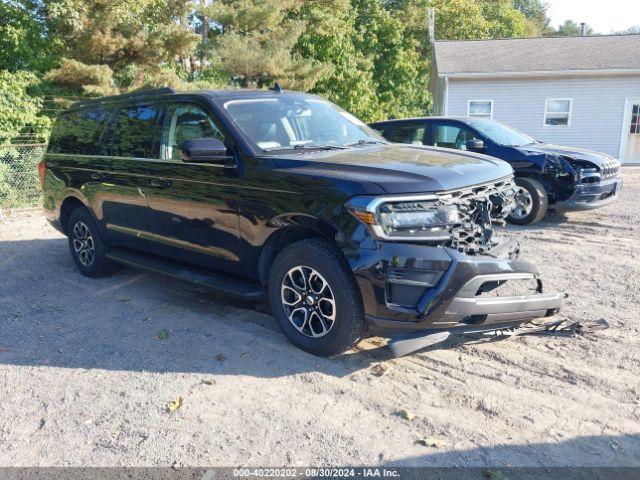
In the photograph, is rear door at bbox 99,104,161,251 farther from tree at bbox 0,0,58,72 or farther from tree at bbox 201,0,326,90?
tree at bbox 201,0,326,90

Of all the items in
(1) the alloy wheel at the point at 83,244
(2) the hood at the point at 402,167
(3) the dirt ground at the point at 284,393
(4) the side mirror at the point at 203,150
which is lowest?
(3) the dirt ground at the point at 284,393

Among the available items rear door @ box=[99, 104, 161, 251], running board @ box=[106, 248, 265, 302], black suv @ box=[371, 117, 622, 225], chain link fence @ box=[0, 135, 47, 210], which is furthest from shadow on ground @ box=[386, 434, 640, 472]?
chain link fence @ box=[0, 135, 47, 210]

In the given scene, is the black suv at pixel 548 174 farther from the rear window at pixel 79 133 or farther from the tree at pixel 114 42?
the tree at pixel 114 42

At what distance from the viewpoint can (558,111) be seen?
64.5 ft

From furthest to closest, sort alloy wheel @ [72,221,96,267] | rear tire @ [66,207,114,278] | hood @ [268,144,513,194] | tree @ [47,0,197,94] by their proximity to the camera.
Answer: tree @ [47,0,197,94]
alloy wheel @ [72,221,96,267]
rear tire @ [66,207,114,278]
hood @ [268,144,513,194]

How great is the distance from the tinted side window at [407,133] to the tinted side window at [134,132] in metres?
5.21

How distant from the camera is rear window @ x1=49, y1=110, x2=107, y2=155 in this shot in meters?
5.91

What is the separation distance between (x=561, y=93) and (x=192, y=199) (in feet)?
60.4

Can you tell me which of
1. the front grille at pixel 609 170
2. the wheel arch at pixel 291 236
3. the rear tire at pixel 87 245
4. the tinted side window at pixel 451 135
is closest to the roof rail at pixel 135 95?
the rear tire at pixel 87 245

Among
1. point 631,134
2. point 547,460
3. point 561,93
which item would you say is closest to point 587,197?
point 547,460

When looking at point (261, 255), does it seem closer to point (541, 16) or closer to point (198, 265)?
point (198, 265)

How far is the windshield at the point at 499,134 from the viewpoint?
29.1ft

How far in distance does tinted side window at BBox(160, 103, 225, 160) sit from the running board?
1003mm

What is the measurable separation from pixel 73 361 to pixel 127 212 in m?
1.75
